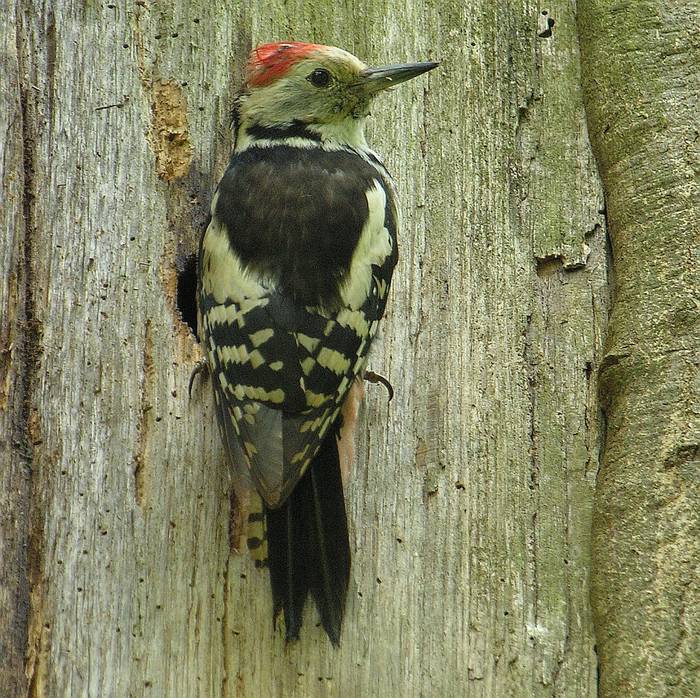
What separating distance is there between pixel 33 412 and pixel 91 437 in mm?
158

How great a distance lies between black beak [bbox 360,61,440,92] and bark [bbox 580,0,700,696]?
53 cm

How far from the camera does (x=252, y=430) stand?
2770mm

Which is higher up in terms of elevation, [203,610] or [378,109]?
[378,109]

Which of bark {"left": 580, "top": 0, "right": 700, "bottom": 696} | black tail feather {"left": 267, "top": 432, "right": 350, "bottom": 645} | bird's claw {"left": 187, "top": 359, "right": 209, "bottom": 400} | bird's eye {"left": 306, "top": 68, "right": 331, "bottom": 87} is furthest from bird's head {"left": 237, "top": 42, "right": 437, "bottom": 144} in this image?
black tail feather {"left": 267, "top": 432, "right": 350, "bottom": 645}

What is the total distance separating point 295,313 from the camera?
286 centimetres

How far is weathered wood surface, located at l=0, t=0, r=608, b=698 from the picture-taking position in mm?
2797

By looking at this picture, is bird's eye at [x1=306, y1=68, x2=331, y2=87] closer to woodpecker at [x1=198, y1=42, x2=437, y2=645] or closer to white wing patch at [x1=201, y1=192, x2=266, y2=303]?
woodpecker at [x1=198, y1=42, x2=437, y2=645]

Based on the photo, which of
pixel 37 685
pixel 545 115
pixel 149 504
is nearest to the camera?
pixel 37 685

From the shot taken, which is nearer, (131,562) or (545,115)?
(131,562)

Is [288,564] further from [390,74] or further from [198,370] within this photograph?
[390,74]

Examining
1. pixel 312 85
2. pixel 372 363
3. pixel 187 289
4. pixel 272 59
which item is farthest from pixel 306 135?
pixel 372 363

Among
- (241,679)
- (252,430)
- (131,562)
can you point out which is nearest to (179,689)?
(241,679)

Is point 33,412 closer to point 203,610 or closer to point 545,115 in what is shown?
point 203,610

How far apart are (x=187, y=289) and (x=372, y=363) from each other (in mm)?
599
